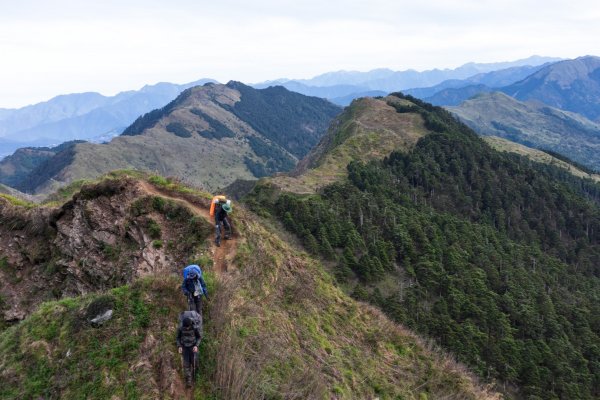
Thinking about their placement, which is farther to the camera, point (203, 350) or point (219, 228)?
point (219, 228)

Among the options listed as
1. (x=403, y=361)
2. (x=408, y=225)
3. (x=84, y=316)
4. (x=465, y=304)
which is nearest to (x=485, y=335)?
(x=465, y=304)

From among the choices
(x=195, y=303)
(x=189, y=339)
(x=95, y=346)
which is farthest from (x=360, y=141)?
(x=189, y=339)

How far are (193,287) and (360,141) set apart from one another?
108 m

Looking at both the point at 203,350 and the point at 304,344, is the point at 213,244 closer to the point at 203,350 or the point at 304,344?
the point at 304,344

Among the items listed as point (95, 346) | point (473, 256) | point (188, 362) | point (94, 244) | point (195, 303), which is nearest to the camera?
point (188, 362)

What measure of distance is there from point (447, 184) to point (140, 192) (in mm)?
93571

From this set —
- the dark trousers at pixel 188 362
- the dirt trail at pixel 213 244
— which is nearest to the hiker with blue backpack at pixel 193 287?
the dark trousers at pixel 188 362

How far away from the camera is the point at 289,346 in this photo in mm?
19156

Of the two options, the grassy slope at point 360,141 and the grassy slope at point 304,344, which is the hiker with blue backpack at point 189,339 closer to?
the grassy slope at point 304,344

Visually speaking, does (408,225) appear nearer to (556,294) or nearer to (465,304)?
(465,304)

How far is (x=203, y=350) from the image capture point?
1435cm

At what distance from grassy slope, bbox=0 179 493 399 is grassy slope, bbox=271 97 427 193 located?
2295 inches

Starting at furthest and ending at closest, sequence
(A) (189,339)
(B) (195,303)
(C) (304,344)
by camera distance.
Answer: (C) (304,344), (B) (195,303), (A) (189,339)

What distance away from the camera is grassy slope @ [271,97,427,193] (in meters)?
89.0
